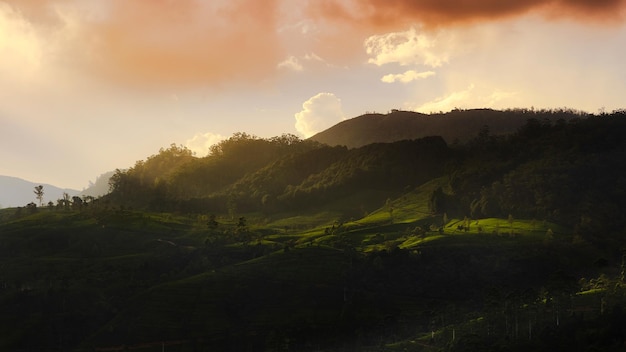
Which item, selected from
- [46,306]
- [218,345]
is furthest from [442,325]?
[46,306]

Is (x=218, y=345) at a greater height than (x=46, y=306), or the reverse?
(x=46, y=306)

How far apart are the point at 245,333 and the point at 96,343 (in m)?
44.0

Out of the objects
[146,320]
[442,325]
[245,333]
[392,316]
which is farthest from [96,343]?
[442,325]

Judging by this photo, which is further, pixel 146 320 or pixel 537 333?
pixel 146 320

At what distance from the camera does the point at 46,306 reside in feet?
655

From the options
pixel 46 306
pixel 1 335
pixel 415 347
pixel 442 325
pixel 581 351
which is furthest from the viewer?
pixel 46 306

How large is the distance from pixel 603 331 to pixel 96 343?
13702 cm

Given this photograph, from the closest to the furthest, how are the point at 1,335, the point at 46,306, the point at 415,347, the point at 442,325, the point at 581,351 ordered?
the point at 581,351, the point at 415,347, the point at 442,325, the point at 1,335, the point at 46,306

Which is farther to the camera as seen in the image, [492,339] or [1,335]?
[1,335]

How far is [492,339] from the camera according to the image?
140875 millimetres

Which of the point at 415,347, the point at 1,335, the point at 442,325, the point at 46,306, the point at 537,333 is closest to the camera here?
the point at 537,333

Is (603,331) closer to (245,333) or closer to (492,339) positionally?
(492,339)

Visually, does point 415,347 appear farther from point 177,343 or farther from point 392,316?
point 177,343

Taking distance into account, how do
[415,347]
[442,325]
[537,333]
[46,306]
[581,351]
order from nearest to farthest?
[581,351] → [537,333] → [415,347] → [442,325] → [46,306]
